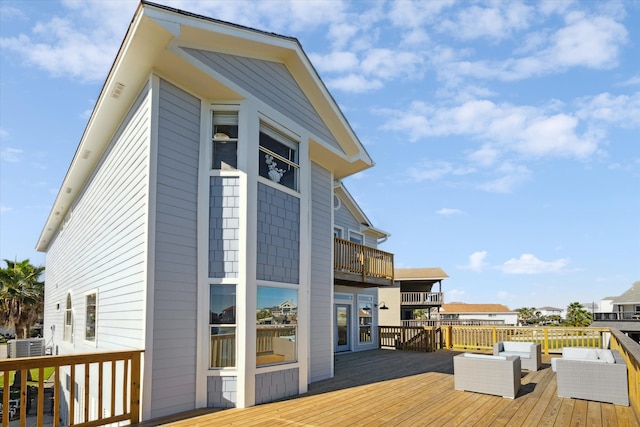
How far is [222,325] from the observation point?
263 inches

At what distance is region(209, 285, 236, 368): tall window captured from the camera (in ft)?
21.7

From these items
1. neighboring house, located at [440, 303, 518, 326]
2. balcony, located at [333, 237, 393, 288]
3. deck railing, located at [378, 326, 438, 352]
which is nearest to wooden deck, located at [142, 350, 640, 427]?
balcony, located at [333, 237, 393, 288]

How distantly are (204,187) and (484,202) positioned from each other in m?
22.3

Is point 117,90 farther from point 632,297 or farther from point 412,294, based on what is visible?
point 632,297

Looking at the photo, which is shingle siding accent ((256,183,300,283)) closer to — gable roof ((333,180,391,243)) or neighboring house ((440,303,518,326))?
gable roof ((333,180,391,243))

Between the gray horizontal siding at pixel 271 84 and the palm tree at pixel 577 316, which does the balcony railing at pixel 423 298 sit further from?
the gray horizontal siding at pixel 271 84

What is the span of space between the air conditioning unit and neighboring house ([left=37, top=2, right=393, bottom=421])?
981cm

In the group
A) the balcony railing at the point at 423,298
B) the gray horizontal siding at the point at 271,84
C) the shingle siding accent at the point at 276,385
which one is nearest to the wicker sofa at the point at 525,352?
the shingle siding accent at the point at 276,385

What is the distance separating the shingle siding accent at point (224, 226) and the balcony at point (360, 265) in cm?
544

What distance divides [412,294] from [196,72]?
24325 millimetres

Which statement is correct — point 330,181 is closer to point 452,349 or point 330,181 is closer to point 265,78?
point 265,78

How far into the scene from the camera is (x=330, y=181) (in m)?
10.5

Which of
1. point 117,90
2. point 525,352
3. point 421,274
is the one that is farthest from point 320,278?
point 421,274

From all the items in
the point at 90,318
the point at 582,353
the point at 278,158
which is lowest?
the point at 582,353
